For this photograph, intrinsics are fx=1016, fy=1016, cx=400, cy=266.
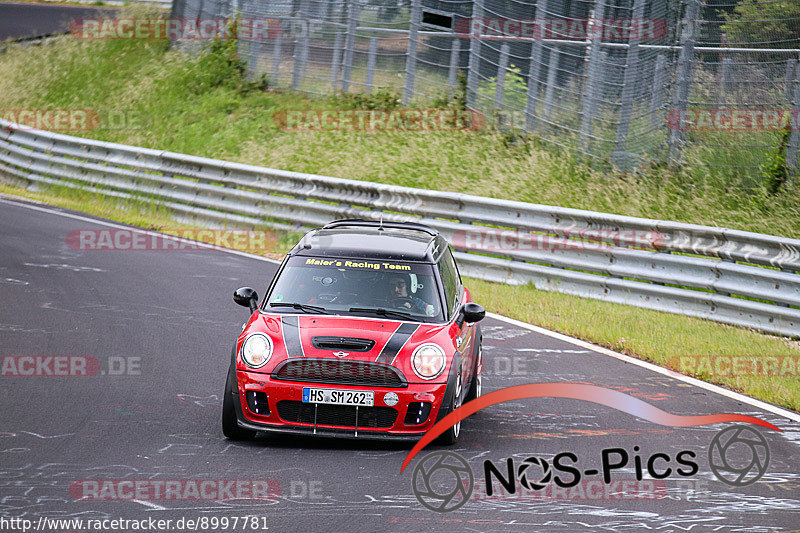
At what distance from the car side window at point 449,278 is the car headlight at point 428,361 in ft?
2.18

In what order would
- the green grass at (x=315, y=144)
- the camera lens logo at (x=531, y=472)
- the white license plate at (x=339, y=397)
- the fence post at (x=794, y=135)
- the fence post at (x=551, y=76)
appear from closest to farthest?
the camera lens logo at (x=531, y=472) → the white license plate at (x=339, y=397) → the fence post at (x=794, y=135) → the green grass at (x=315, y=144) → the fence post at (x=551, y=76)

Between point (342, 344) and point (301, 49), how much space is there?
1908cm

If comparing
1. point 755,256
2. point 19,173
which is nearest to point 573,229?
point 755,256

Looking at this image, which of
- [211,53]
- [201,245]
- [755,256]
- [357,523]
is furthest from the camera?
[211,53]

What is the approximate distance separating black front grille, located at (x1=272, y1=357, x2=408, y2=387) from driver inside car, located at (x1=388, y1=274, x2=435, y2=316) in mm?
877

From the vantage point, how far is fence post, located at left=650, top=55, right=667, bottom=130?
17375mm

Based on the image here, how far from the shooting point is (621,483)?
265 inches

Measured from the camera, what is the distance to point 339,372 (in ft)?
23.7

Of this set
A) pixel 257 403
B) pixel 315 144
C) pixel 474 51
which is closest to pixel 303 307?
pixel 257 403

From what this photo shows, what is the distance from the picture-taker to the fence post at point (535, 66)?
19406mm

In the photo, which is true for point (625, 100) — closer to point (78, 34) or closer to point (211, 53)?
point (211, 53)

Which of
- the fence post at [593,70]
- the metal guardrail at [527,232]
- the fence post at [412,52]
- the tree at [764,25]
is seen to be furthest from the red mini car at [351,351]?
the fence post at [412,52]

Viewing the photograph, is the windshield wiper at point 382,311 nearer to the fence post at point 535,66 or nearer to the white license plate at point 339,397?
the white license plate at point 339,397

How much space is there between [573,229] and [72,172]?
11889mm
